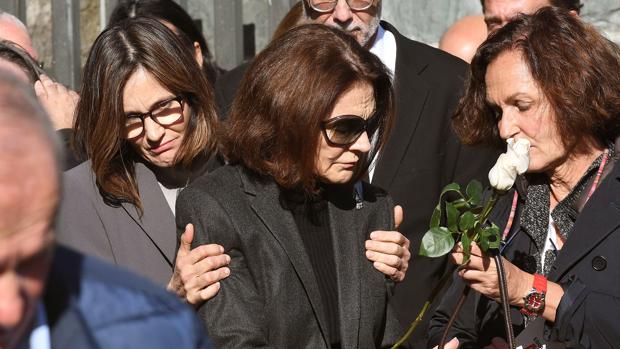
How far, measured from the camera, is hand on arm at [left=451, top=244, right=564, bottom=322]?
3.03m

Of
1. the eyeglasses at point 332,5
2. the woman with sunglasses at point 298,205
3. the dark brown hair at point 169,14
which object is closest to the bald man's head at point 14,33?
the dark brown hair at point 169,14

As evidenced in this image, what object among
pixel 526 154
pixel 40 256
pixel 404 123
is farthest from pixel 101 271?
pixel 404 123

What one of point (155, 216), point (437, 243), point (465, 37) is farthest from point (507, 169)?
point (465, 37)

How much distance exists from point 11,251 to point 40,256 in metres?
0.04

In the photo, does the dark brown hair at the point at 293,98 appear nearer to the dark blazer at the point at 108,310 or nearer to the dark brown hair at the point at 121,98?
the dark brown hair at the point at 121,98

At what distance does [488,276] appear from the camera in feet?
9.94

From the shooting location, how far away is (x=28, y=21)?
6910mm

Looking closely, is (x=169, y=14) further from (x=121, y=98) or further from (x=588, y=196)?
(x=588, y=196)

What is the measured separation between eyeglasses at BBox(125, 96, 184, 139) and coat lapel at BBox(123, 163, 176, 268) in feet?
0.42

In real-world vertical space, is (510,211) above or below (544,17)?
below

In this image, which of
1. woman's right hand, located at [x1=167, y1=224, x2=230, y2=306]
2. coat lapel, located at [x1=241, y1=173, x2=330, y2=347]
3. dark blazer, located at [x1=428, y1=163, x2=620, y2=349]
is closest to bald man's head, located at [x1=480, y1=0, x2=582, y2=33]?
dark blazer, located at [x1=428, y1=163, x2=620, y2=349]

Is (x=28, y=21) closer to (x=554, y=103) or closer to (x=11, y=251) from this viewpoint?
(x=554, y=103)

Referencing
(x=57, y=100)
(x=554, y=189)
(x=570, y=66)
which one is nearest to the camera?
(x=570, y=66)

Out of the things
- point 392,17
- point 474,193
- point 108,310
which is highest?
point 108,310
